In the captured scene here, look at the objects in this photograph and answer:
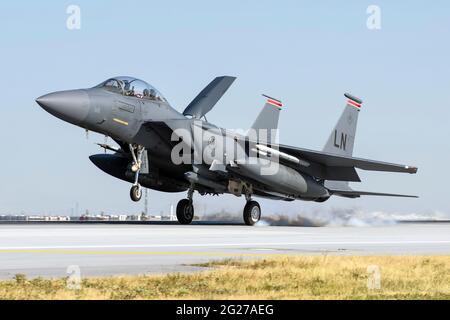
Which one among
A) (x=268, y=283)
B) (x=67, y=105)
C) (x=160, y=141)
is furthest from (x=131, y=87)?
(x=268, y=283)

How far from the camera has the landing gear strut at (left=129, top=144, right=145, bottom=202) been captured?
2275cm

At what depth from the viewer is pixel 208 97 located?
96.5ft

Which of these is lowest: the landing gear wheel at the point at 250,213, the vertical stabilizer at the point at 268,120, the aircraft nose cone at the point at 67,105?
the landing gear wheel at the point at 250,213

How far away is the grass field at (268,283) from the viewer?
322 inches

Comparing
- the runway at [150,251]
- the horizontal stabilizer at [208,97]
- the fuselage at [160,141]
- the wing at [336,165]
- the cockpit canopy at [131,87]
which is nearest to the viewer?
the runway at [150,251]

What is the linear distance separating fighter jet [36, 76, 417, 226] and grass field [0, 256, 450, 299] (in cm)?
1223

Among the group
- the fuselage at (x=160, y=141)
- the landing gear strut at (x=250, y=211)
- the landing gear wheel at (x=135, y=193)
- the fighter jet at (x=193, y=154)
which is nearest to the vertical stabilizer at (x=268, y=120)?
the fighter jet at (x=193, y=154)

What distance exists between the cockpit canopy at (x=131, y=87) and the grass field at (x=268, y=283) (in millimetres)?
13520

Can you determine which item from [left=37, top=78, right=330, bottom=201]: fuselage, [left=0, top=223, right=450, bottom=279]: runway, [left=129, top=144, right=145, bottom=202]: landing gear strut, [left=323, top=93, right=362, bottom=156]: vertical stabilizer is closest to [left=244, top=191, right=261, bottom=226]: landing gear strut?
[left=37, top=78, right=330, bottom=201]: fuselage

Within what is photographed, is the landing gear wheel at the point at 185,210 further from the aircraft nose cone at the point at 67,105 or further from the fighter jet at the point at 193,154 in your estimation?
the aircraft nose cone at the point at 67,105

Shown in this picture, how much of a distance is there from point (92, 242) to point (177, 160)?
1002 centimetres

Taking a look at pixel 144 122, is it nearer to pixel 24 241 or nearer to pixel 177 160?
pixel 177 160

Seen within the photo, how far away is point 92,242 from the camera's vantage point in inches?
634

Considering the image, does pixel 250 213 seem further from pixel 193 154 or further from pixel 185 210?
pixel 193 154
